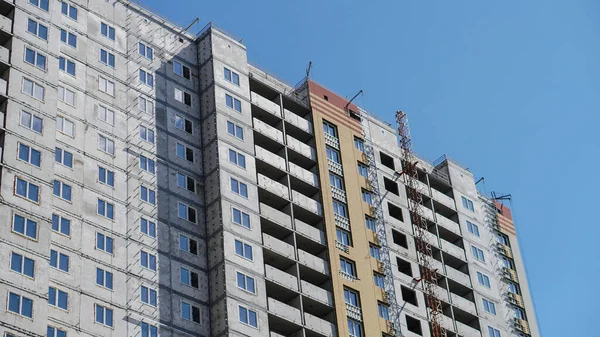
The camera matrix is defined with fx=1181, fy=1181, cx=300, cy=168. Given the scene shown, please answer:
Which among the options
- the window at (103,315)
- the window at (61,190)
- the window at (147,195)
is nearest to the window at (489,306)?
the window at (147,195)

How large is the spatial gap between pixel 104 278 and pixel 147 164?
1459 cm

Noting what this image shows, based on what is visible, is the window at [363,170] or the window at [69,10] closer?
the window at [69,10]

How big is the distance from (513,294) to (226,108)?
4658 cm

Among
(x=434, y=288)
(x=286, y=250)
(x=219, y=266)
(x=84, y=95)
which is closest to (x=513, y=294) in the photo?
(x=434, y=288)

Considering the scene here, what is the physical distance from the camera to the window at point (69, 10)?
112 m

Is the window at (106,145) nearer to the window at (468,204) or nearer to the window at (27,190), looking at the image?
the window at (27,190)

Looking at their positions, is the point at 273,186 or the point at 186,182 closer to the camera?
the point at 186,182

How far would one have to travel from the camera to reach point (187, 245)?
11025cm

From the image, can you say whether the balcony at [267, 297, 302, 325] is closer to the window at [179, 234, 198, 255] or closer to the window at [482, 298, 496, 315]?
the window at [179, 234, 198, 255]

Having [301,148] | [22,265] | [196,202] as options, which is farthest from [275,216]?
[22,265]

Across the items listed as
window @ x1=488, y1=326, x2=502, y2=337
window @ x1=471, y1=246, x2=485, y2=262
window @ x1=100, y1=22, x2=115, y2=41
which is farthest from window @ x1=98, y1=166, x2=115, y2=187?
window @ x1=471, y1=246, x2=485, y2=262

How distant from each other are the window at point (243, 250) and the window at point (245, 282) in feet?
7.17

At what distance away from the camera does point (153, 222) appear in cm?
10812

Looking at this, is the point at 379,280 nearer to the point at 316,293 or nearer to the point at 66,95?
the point at 316,293
